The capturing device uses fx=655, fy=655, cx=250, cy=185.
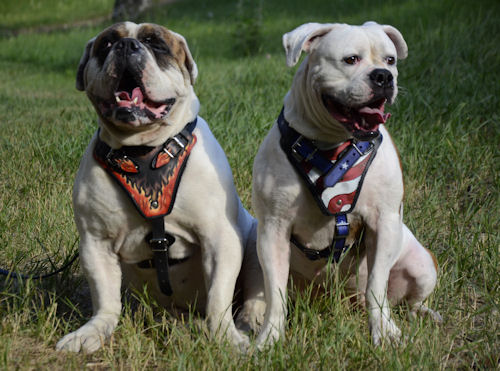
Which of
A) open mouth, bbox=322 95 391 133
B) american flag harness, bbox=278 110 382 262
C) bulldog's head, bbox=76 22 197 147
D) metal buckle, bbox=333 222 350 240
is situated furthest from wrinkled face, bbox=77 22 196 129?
metal buckle, bbox=333 222 350 240

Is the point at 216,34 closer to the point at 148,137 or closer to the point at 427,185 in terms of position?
the point at 427,185

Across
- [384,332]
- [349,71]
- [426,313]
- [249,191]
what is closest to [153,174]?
[349,71]

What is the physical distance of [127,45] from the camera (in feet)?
9.40

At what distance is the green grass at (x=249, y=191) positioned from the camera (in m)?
2.73

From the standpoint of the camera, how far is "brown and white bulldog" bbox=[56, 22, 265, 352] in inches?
114

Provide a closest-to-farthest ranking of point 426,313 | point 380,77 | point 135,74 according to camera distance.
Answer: point 380,77, point 135,74, point 426,313

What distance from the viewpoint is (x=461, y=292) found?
3.35 meters

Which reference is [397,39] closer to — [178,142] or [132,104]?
[178,142]

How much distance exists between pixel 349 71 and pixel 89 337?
1.62m

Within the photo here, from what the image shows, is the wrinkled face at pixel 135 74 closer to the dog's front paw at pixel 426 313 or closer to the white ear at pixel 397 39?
the white ear at pixel 397 39

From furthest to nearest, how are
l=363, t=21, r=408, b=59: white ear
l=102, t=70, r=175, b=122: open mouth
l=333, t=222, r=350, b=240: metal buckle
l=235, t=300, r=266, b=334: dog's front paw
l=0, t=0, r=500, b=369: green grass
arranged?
l=235, t=300, r=266, b=334: dog's front paw
l=363, t=21, r=408, b=59: white ear
l=333, t=222, r=350, b=240: metal buckle
l=102, t=70, r=175, b=122: open mouth
l=0, t=0, r=500, b=369: green grass

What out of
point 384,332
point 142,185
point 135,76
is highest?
point 135,76

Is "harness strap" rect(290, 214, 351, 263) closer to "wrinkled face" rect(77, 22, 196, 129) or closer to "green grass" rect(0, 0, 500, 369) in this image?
"green grass" rect(0, 0, 500, 369)

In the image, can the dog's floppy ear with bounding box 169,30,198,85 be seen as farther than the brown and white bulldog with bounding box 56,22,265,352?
Yes
